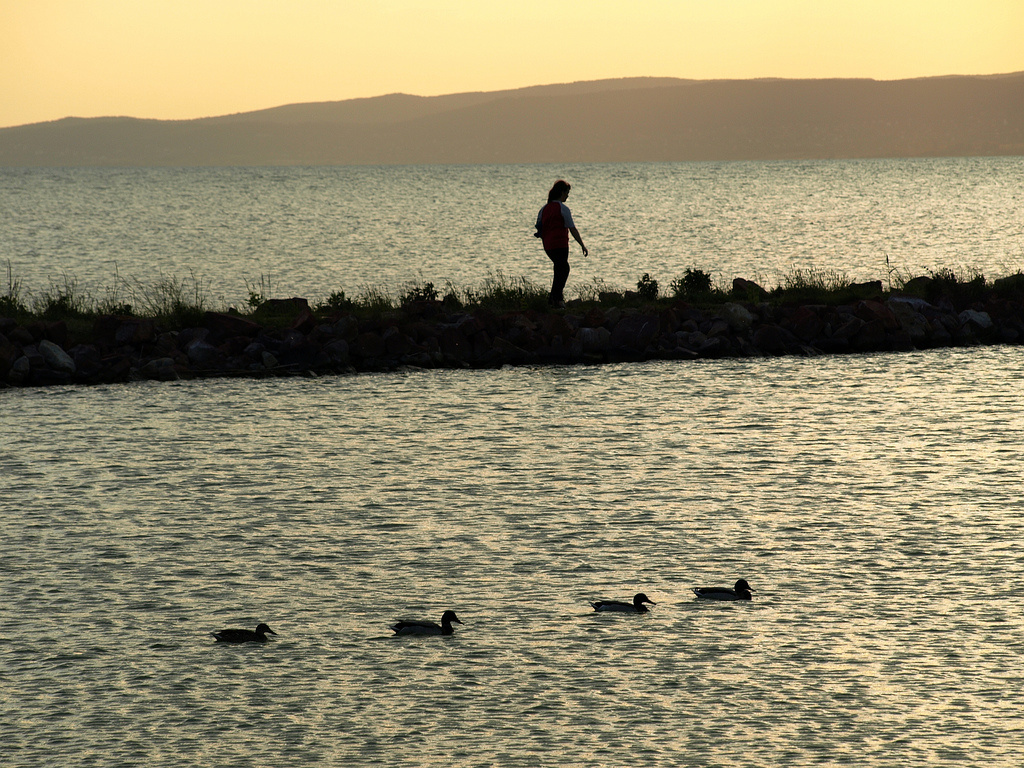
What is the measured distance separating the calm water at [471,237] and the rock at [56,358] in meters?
13.7

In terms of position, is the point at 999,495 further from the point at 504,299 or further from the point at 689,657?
the point at 504,299

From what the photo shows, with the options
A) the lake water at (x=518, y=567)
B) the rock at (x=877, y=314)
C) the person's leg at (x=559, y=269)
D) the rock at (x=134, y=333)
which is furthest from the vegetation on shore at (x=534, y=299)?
the lake water at (x=518, y=567)

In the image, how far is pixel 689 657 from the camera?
31.4 feet

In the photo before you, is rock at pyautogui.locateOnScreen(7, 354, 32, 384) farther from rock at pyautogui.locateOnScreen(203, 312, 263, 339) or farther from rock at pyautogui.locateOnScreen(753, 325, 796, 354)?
rock at pyautogui.locateOnScreen(753, 325, 796, 354)

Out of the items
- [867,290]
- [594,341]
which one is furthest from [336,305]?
[867,290]

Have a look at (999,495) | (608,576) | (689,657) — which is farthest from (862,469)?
(689,657)

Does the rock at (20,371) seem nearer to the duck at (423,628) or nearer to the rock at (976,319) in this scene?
the duck at (423,628)

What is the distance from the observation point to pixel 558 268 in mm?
25984

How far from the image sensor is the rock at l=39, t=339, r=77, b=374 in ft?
75.4

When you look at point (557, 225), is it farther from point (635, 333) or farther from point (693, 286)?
point (693, 286)

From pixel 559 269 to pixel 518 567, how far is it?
14.7 m

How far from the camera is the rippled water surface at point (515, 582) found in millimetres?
8320

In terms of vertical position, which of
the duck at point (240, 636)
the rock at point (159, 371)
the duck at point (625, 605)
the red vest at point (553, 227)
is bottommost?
the duck at point (240, 636)

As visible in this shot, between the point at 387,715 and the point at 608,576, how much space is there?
3.46 meters
